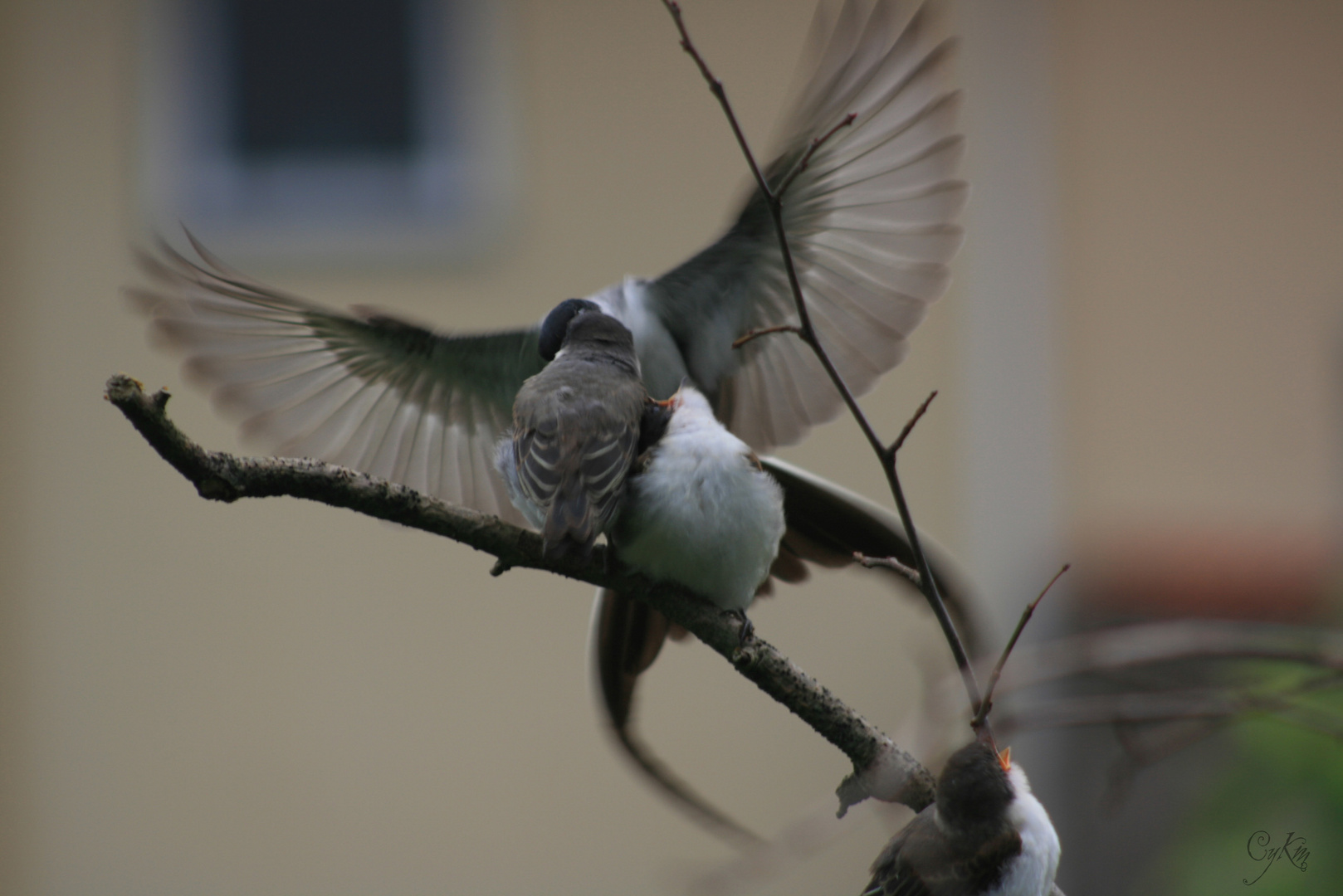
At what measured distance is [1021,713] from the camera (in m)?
1.58

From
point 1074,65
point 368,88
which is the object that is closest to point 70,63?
point 368,88

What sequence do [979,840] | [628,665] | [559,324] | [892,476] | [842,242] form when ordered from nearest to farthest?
[892,476], [979,840], [628,665], [559,324], [842,242]

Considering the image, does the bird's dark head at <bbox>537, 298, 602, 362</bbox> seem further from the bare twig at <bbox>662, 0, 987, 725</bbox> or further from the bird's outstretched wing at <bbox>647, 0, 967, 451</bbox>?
the bare twig at <bbox>662, 0, 987, 725</bbox>

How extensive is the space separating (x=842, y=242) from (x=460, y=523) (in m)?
1.15

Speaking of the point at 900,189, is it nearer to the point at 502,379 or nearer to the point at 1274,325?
the point at 502,379

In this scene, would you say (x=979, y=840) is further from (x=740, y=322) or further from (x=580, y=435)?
(x=740, y=322)

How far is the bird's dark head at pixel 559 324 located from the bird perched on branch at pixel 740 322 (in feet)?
0.56

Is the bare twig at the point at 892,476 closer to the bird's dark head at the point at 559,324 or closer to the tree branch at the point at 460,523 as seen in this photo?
the tree branch at the point at 460,523

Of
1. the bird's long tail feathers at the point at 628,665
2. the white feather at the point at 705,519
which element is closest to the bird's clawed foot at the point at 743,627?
the white feather at the point at 705,519

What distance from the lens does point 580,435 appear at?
163cm

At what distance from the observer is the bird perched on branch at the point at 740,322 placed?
198 centimetres

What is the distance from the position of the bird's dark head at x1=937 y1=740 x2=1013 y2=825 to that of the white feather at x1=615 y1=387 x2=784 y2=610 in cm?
39

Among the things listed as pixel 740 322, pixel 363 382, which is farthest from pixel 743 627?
pixel 363 382

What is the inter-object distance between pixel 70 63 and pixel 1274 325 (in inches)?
211
